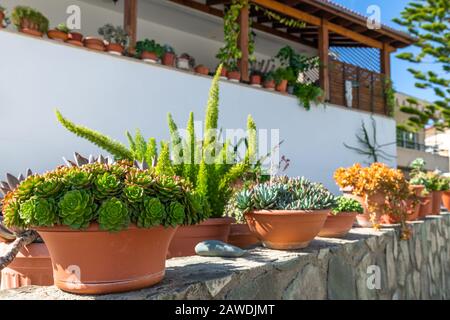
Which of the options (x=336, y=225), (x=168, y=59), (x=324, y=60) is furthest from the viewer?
(x=324, y=60)

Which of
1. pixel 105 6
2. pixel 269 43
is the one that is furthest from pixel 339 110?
pixel 105 6

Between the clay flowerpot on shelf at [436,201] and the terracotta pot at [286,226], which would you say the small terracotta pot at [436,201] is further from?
the terracotta pot at [286,226]

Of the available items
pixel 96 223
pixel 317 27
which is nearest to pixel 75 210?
pixel 96 223

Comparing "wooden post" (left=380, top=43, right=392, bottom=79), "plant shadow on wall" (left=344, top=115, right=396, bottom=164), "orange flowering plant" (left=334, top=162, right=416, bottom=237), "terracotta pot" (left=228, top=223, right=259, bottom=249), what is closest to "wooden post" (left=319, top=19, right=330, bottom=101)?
"plant shadow on wall" (left=344, top=115, right=396, bottom=164)

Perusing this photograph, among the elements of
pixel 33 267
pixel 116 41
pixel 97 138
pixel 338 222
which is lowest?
pixel 33 267

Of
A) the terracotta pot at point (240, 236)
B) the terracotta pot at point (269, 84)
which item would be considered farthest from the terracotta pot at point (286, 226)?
the terracotta pot at point (269, 84)

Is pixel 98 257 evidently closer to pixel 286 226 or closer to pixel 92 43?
pixel 286 226

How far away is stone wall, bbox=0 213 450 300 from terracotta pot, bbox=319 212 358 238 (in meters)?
0.09

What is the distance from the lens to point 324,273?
2.33 m

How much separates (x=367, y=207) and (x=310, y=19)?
A: 5.81 meters

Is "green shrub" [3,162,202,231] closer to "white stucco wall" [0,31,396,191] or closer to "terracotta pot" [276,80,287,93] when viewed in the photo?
"white stucco wall" [0,31,396,191]

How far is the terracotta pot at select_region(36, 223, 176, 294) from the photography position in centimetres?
132

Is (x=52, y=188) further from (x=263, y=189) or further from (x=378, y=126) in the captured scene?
(x=378, y=126)

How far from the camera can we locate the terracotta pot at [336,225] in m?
2.88
